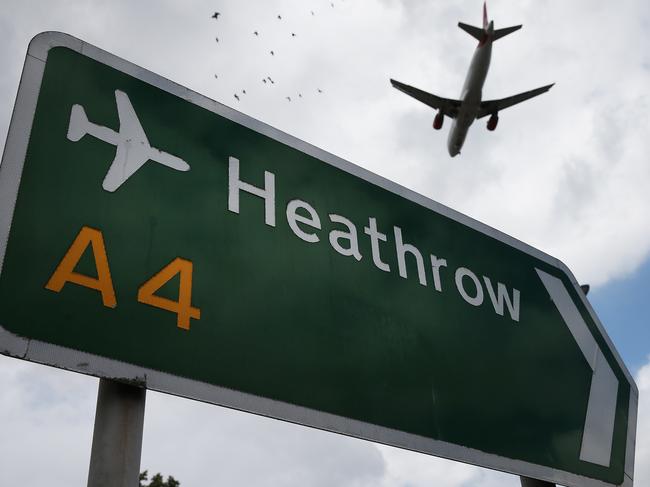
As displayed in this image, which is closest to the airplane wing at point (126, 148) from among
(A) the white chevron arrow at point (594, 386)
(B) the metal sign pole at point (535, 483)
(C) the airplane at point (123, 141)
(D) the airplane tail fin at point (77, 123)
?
(C) the airplane at point (123, 141)

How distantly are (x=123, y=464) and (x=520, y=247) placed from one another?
9.84 ft

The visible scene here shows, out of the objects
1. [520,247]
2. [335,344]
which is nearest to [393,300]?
[335,344]

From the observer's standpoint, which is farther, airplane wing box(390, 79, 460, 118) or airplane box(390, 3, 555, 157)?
airplane wing box(390, 79, 460, 118)

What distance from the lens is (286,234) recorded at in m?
3.17

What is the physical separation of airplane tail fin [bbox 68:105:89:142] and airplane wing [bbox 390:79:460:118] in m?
30.0

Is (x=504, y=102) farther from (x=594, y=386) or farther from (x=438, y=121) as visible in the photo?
(x=594, y=386)

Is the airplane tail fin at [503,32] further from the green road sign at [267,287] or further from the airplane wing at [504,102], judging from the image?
the green road sign at [267,287]

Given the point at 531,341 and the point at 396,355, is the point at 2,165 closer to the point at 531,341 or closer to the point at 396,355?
the point at 396,355

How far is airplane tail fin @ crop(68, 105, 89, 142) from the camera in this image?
105 inches

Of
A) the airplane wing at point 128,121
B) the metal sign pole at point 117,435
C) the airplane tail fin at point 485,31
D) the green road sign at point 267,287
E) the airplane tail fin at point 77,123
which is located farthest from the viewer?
the airplane tail fin at point 485,31

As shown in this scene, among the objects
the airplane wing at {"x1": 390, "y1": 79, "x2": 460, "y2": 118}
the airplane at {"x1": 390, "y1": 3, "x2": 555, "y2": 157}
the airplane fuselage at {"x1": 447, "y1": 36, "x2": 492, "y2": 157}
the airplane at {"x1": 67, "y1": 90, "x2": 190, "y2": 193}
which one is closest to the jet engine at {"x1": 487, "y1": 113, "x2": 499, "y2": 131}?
the airplane at {"x1": 390, "y1": 3, "x2": 555, "y2": 157}

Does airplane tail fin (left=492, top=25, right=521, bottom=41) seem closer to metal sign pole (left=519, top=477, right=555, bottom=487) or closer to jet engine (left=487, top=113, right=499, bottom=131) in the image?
jet engine (left=487, top=113, right=499, bottom=131)

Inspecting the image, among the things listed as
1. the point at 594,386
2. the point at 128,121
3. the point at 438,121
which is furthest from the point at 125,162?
the point at 438,121

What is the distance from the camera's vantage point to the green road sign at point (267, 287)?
2408mm
